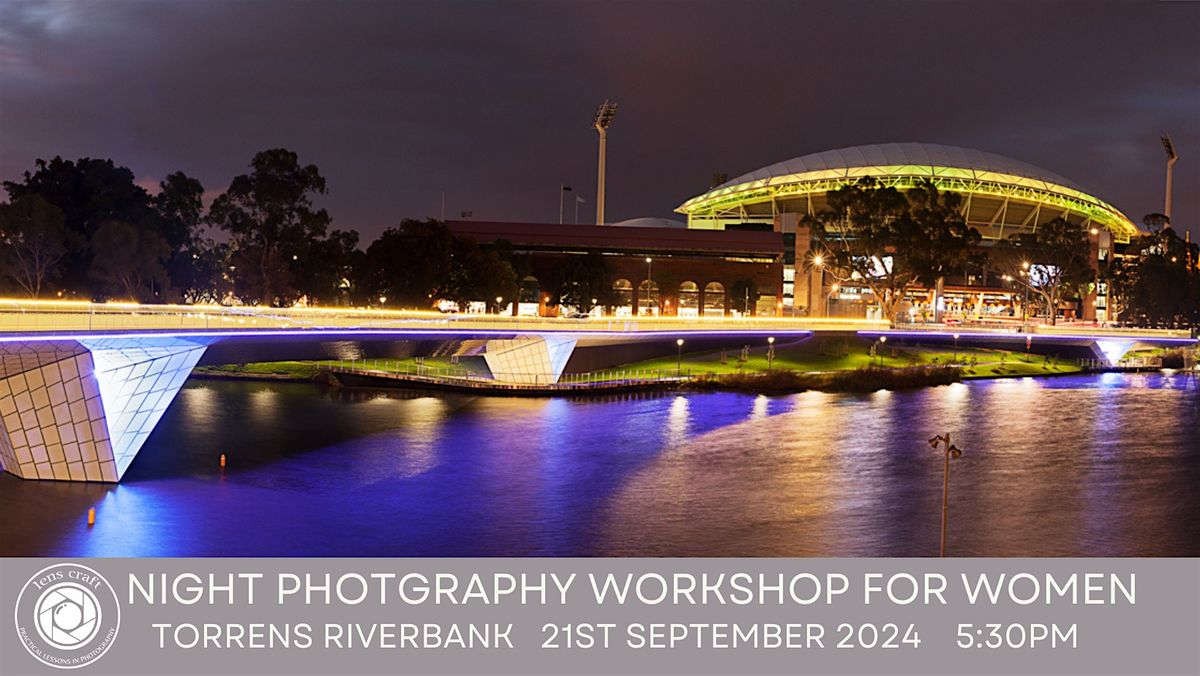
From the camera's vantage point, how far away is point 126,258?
8569cm

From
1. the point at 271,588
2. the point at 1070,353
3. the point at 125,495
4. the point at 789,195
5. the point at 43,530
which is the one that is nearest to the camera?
the point at 271,588

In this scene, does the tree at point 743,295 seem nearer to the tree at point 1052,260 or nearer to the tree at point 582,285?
the tree at point 582,285

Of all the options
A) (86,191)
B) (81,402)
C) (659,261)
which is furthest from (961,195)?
(81,402)

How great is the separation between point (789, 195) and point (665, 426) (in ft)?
311

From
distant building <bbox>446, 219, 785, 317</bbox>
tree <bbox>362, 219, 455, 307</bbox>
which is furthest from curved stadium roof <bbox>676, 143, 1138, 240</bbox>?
tree <bbox>362, 219, 455, 307</bbox>

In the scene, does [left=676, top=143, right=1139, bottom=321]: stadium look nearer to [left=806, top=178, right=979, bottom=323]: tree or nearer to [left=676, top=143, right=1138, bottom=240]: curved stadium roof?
[left=676, top=143, right=1138, bottom=240]: curved stadium roof

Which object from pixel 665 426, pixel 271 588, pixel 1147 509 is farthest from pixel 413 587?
pixel 665 426

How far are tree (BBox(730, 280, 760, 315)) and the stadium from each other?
40.6ft

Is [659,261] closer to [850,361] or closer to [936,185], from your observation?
[936,185]

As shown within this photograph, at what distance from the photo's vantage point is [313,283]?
311 ft

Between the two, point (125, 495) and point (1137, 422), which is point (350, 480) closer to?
point (125, 495)

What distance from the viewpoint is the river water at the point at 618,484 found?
1529 inches

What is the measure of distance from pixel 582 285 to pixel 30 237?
6146cm

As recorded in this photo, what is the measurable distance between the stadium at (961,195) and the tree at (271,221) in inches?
2955
